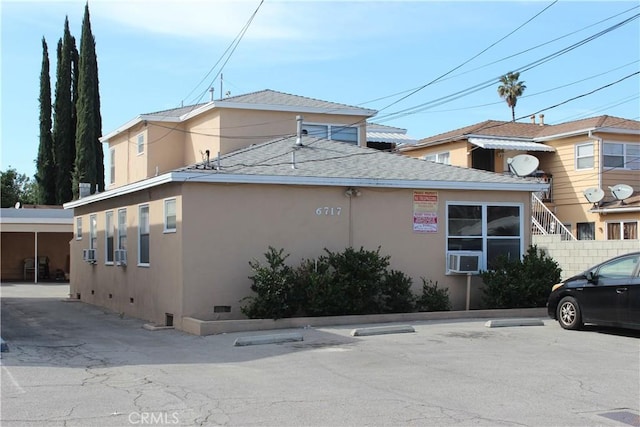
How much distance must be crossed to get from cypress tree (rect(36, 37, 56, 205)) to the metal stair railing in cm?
3305

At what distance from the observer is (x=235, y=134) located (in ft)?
70.7

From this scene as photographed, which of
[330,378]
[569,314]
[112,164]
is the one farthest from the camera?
[112,164]

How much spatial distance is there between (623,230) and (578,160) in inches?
165

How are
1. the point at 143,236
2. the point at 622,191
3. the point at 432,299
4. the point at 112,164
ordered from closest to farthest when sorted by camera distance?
the point at 432,299 → the point at 143,236 → the point at 622,191 → the point at 112,164

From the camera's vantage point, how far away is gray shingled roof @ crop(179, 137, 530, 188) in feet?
53.2

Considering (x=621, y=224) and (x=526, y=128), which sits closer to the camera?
(x=621, y=224)

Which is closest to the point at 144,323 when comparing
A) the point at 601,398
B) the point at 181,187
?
the point at 181,187

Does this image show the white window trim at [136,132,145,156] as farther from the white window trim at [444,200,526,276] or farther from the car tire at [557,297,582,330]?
the car tire at [557,297,582,330]

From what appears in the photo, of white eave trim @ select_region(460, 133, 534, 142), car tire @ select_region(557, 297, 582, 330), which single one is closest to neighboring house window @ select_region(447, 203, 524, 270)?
car tire @ select_region(557, 297, 582, 330)

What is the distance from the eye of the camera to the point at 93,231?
23328 mm

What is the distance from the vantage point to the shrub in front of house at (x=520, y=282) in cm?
1695

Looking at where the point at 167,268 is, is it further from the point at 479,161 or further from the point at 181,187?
the point at 479,161

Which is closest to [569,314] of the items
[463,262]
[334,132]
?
[463,262]

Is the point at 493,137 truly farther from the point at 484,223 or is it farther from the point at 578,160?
the point at 484,223
